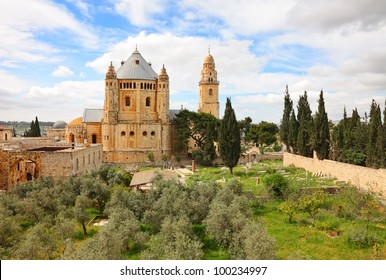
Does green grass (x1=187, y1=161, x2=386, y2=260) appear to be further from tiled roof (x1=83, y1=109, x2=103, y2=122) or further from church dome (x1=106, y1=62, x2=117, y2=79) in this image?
tiled roof (x1=83, y1=109, x2=103, y2=122)

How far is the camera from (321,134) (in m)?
24.7

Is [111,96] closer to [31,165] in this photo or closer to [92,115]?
[92,115]

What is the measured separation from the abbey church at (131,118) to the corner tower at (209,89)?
31.3 ft

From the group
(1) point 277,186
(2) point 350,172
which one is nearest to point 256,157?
(2) point 350,172

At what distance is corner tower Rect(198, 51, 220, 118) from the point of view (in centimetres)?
4800

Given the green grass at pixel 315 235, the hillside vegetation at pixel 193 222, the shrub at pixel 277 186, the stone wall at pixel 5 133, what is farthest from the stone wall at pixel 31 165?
the stone wall at pixel 5 133

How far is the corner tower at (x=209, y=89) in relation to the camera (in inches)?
1890

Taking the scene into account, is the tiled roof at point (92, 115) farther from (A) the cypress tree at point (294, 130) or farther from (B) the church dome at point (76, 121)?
(A) the cypress tree at point (294, 130)

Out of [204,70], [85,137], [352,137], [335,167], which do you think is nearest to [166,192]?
[335,167]

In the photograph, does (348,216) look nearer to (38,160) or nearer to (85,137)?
(38,160)

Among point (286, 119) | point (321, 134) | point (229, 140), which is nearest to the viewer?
point (321, 134)

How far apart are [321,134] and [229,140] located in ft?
21.7

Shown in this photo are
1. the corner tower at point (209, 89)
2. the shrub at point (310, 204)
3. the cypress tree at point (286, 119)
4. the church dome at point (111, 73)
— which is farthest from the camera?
the corner tower at point (209, 89)

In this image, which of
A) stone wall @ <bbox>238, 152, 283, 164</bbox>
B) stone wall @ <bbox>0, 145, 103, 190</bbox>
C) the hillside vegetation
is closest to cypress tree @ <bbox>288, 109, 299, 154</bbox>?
stone wall @ <bbox>238, 152, 283, 164</bbox>
